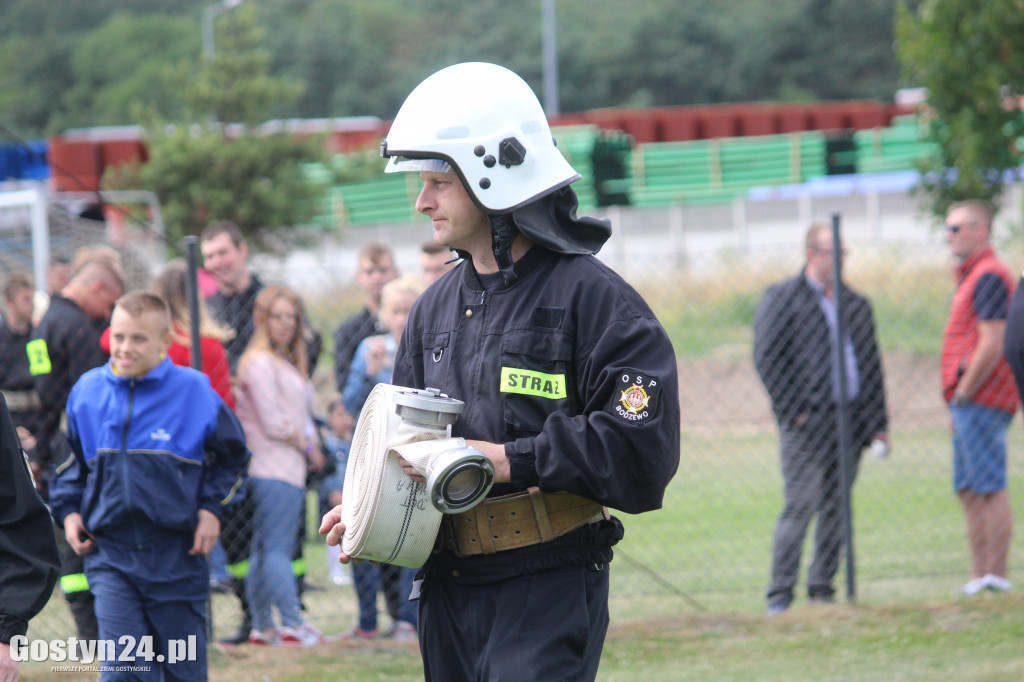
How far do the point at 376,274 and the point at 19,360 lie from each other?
247cm

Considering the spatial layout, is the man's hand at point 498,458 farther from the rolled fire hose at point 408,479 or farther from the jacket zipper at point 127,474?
the jacket zipper at point 127,474

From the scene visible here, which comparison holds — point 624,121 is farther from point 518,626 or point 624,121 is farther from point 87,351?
point 518,626

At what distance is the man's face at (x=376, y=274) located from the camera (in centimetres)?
723

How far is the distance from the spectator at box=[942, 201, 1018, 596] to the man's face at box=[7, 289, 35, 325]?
613 centimetres

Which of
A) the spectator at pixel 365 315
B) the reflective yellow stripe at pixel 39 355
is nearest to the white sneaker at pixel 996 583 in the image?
the spectator at pixel 365 315

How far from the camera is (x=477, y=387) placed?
3178 mm

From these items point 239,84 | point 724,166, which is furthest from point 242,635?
point 724,166

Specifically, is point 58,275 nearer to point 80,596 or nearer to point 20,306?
point 20,306

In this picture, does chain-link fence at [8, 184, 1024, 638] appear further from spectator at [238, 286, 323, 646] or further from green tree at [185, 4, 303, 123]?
green tree at [185, 4, 303, 123]

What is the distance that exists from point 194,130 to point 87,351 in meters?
19.5

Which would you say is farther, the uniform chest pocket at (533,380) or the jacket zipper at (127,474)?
the jacket zipper at (127,474)

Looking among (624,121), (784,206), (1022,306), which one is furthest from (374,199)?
(1022,306)

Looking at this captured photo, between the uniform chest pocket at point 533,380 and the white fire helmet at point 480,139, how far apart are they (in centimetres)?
36

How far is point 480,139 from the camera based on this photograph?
10.4 ft
